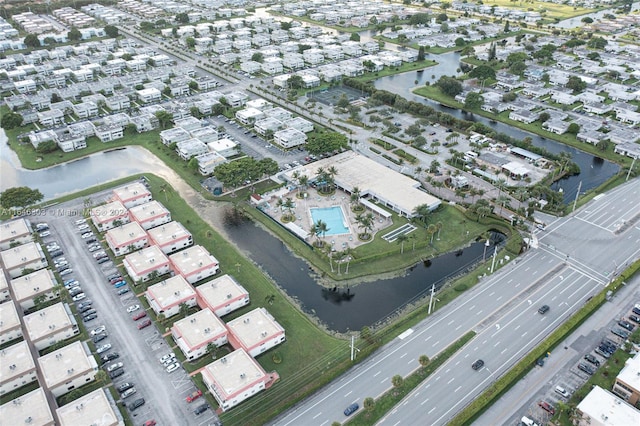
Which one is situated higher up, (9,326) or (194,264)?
(9,326)

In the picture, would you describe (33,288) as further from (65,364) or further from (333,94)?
(333,94)

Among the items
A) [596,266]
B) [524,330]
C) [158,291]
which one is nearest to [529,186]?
[596,266]

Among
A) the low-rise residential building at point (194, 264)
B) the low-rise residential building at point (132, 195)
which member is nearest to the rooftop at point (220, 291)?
the low-rise residential building at point (194, 264)

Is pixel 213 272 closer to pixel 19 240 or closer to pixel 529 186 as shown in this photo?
pixel 19 240

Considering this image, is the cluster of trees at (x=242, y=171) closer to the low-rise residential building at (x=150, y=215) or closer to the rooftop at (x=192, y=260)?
the low-rise residential building at (x=150, y=215)

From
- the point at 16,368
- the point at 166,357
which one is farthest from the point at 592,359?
the point at 16,368

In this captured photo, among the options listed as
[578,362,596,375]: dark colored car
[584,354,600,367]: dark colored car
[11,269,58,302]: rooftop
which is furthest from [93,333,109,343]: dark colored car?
[584,354,600,367]: dark colored car
